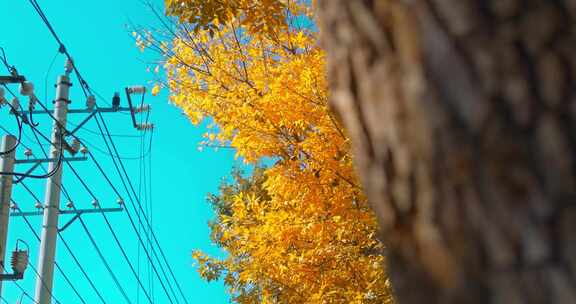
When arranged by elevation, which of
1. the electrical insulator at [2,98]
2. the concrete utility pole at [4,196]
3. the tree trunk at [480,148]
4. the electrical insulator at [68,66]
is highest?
the electrical insulator at [68,66]

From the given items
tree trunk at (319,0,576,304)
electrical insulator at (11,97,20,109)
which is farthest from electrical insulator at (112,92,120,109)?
tree trunk at (319,0,576,304)

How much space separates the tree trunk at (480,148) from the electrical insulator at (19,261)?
38.3 feet

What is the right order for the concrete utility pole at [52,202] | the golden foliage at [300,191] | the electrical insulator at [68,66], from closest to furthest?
the golden foliage at [300,191] < the concrete utility pole at [52,202] < the electrical insulator at [68,66]

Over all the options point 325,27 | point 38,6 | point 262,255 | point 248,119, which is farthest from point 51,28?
point 325,27

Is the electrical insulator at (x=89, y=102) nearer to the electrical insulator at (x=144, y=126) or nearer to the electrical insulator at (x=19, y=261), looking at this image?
the electrical insulator at (x=144, y=126)

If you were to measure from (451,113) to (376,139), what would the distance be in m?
0.17

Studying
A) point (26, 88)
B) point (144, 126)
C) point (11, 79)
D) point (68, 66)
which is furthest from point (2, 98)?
point (144, 126)

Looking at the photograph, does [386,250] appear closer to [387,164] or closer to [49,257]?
[387,164]

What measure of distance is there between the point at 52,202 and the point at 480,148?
1210 cm

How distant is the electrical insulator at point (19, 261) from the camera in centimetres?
1184

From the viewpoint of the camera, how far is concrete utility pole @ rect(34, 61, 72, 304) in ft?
37.6

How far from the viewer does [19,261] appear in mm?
11867

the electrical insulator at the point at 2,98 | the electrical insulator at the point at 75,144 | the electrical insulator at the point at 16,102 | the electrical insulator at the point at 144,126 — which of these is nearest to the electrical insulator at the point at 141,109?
the electrical insulator at the point at 144,126

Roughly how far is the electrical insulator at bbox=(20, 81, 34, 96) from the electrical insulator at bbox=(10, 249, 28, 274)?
2.52m
